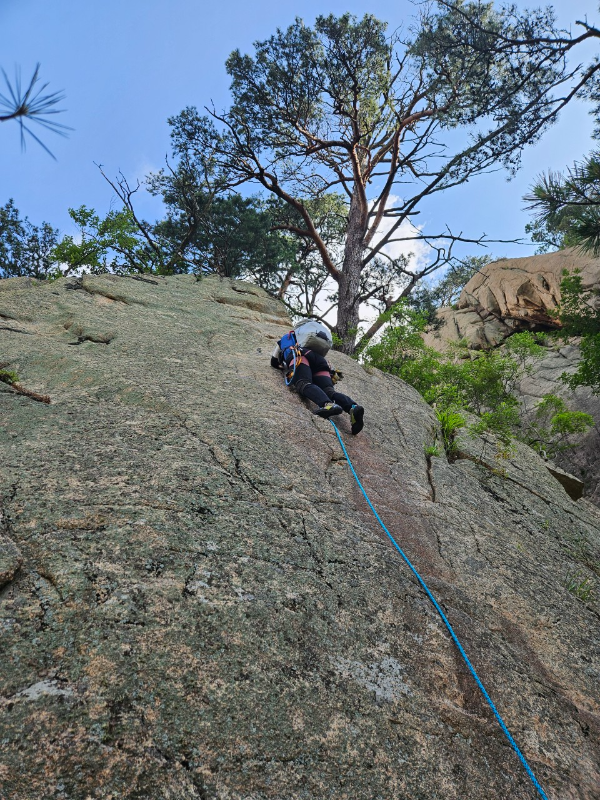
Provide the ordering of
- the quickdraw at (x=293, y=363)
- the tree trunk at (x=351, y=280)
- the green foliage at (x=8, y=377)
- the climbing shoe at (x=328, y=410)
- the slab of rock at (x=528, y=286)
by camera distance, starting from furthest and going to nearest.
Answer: the slab of rock at (x=528, y=286), the tree trunk at (x=351, y=280), the quickdraw at (x=293, y=363), the climbing shoe at (x=328, y=410), the green foliage at (x=8, y=377)

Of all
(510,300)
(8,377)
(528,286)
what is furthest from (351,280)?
(528,286)

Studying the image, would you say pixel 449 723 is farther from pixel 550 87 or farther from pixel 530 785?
pixel 550 87

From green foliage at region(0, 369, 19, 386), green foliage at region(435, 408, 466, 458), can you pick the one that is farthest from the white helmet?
green foliage at region(0, 369, 19, 386)

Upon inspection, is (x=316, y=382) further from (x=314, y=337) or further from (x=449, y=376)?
(x=449, y=376)

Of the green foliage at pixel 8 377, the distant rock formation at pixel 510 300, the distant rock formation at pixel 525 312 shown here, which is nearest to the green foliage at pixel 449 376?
the distant rock formation at pixel 525 312

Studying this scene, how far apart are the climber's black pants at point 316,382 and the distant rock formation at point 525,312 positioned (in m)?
9.59

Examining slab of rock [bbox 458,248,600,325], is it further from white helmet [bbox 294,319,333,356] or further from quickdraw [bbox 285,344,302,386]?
quickdraw [bbox 285,344,302,386]

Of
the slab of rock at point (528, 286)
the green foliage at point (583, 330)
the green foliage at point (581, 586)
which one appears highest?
the slab of rock at point (528, 286)

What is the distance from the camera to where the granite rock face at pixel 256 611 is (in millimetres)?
1625

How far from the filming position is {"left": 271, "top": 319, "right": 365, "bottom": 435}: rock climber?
5070mm

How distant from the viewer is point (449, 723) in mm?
2055

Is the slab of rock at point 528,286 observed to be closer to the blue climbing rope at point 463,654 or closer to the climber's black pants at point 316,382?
the climber's black pants at point 316,382

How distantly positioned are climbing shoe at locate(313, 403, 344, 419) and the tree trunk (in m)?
5.78

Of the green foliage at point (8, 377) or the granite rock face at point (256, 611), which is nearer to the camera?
the granite rock face at point (256, 611)
